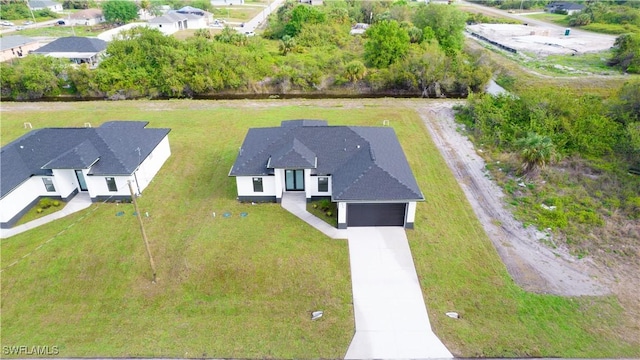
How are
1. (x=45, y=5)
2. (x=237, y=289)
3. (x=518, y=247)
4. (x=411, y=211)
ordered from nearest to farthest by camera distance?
(x=237, y=289), (x=518, y=247), (x=411, y=211), (x=45, y=5)

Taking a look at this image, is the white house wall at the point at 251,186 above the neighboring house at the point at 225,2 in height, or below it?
below

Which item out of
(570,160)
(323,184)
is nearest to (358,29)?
(570,160)

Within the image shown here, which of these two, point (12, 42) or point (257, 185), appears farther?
point (12, 42)

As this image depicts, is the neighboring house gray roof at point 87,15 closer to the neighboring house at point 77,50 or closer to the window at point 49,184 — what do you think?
the neighboring house at point 77,50

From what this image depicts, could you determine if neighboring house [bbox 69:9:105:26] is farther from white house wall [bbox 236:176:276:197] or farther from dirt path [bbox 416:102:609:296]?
dirt path [bbox 416:102:609:296]

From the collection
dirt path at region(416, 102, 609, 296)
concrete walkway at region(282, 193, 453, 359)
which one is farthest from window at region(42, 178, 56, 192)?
dirt path at region(416, 102, 609, 296)

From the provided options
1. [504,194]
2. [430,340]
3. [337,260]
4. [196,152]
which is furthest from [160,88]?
[430,340]

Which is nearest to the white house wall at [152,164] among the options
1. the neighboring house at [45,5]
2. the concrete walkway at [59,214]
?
the concrete walkway at [59,214]

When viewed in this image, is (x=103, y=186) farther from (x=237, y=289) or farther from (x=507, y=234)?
(x=507, y=234)
